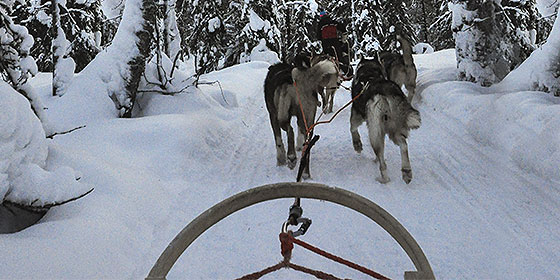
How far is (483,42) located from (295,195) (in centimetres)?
918

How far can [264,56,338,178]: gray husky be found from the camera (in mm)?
4680

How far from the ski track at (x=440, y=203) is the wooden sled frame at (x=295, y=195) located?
176 centimetres

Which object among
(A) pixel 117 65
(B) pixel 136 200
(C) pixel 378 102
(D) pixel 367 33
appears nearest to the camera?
(B) pixel 136 200

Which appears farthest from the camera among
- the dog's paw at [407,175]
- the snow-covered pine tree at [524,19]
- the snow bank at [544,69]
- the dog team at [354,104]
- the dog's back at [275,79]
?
the snow-covered pine tree at [524,19]

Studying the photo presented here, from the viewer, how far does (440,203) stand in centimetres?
396

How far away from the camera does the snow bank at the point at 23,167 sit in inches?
116

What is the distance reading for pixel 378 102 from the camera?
4.52m

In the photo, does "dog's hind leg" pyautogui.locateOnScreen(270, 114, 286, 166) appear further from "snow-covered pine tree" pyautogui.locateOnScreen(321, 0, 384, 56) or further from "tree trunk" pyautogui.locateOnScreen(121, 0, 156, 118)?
"snow-covered pine tree" pyautogui.locateOnScreen(321, 0, 384, 56)

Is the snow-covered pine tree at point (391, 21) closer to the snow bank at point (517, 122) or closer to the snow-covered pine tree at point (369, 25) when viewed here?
the snow-covered pine tree at point (369, 25)

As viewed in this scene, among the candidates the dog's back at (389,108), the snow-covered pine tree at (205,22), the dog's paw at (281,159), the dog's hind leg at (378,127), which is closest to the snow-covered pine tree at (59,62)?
the snow-covered pine tree at (205,22)

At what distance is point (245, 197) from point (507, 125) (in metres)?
5.43

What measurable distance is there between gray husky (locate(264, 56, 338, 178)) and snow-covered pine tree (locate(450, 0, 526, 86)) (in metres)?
5.40

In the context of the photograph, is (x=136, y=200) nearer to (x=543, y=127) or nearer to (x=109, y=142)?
(x=109, y=142)

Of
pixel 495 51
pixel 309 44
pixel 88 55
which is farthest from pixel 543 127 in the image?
pixel 309 44
